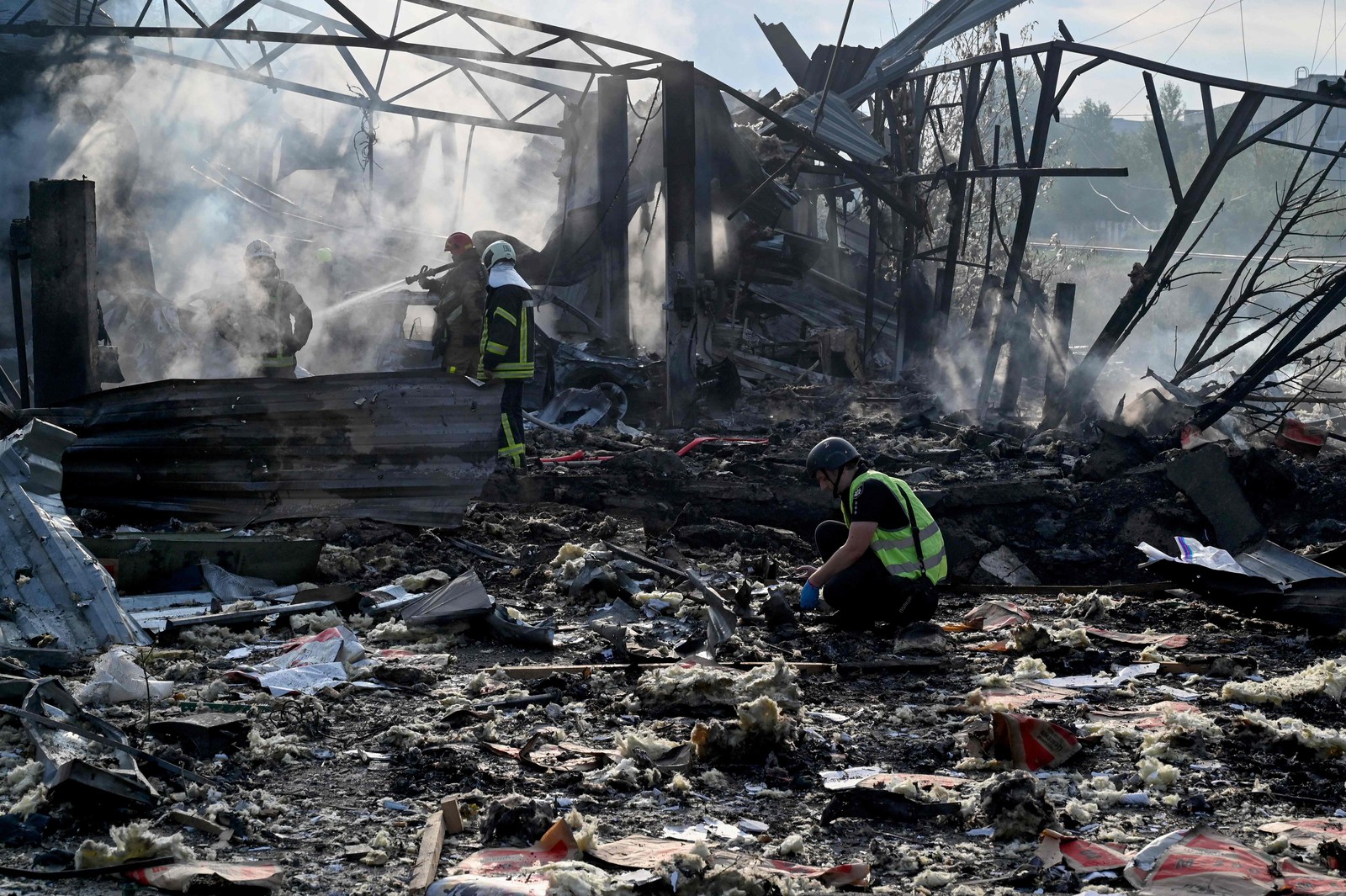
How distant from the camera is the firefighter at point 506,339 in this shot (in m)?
9.18

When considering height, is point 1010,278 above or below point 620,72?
below

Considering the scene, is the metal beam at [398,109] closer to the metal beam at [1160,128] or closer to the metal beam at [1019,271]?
the metal beam at [1019,271]

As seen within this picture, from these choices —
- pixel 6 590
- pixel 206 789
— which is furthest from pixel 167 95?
pixel 206 789

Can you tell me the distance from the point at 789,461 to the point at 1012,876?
21.6 ft

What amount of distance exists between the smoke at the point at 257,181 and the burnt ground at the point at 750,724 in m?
6.79

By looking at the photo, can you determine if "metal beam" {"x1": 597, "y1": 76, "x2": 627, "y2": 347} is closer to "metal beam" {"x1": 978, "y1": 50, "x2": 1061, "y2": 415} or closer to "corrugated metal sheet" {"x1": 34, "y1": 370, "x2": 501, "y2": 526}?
"metal beam" {"x1": 978, "y1": 50, "x2": 1061, "y2": 415}

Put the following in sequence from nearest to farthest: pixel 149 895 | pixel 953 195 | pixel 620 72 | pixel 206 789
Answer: pixel 149 895 → pixel 206 789 → pixel 620 72 → pixel 953 195

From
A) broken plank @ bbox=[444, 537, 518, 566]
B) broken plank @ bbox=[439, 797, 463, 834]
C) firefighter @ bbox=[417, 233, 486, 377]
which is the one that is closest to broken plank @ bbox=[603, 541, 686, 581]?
broken plank @ bbox=[444, 537, 518, 566]

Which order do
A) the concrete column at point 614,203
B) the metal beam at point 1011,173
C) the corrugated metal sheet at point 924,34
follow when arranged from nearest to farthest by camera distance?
the metal beam at point 1011,173
the concrete column at point 614,203
the corrugated metal sheet at point 924,34

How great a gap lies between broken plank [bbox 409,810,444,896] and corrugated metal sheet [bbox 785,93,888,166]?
41.5 ft

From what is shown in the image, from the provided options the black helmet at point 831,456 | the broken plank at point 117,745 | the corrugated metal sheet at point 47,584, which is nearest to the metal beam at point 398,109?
the black helmet at point 831,456

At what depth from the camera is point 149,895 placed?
2977 mm

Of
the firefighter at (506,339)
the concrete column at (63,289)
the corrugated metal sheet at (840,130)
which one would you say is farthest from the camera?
the corrugated metal sheet at (840,130)

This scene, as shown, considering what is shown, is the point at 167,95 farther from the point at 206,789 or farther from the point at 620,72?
the point at 206,789
